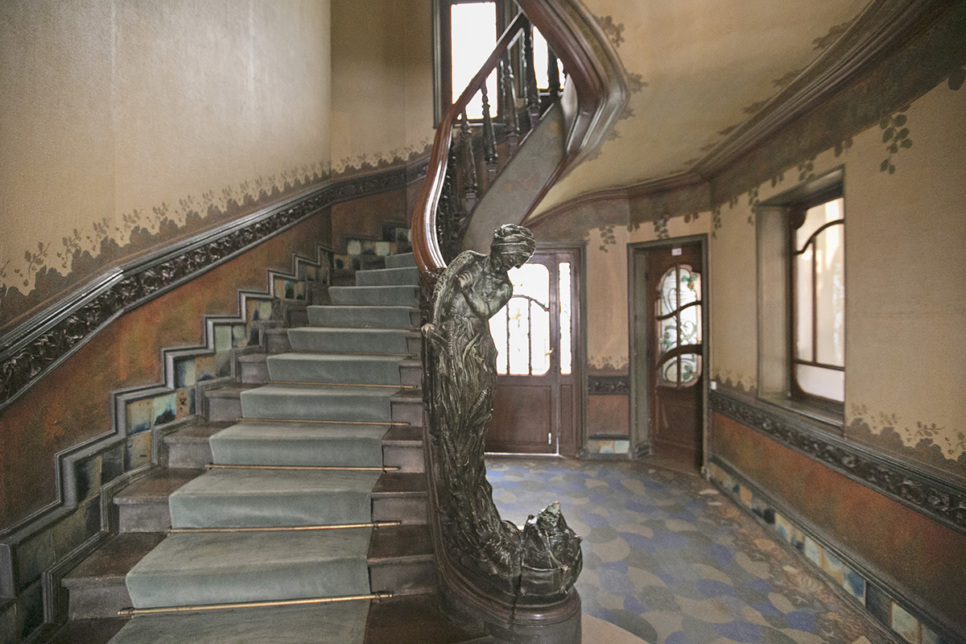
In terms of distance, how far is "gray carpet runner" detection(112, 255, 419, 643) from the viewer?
1.57 metres

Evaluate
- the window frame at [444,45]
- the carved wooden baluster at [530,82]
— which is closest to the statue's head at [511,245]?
the carved wooden baluster at [530,82]

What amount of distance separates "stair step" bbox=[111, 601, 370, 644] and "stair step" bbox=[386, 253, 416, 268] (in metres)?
2.75

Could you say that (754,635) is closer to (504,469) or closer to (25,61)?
(504,469)

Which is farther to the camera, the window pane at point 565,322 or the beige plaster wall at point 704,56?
the window pane at point 565,322

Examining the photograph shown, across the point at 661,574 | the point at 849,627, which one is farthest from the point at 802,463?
the point at 661,574

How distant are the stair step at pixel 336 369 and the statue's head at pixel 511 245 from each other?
4.43 ft

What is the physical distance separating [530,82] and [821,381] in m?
2.76

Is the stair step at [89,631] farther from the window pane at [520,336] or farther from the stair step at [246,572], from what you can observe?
the window pane at [520,336]

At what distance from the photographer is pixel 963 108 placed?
5.71 feet

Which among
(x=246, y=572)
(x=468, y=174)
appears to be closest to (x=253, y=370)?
(x=246, y=572)

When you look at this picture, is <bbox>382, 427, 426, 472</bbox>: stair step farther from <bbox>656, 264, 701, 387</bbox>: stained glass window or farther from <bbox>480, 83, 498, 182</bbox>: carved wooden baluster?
<bbox>656, 264, 701, 387</bbox>: stained glass window

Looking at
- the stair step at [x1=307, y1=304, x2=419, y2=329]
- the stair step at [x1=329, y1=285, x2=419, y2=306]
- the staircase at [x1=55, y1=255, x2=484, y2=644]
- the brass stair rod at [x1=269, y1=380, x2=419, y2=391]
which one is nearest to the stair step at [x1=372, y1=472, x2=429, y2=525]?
the staircase at [x1=55, y1=255, x2=484, y2=644]

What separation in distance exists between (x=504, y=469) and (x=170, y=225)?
3232mm

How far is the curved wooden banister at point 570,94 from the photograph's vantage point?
1.94 metres
